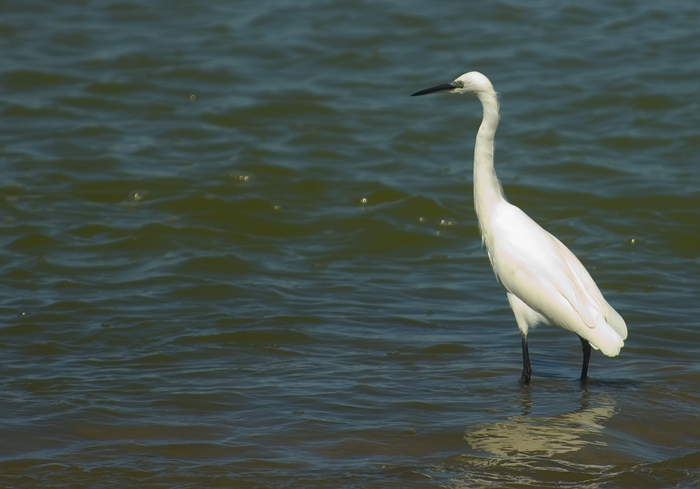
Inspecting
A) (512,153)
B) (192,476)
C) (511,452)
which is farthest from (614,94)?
(192,476)

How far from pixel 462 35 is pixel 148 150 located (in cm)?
486

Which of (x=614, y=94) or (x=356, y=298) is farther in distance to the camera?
(x=614, y=94)

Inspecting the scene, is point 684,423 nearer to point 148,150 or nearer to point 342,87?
point 148,150

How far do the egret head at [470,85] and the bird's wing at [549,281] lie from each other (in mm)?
808

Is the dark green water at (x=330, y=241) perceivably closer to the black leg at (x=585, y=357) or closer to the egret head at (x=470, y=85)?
the black leg at (x=585, y=357)

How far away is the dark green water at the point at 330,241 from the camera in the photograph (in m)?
5.29

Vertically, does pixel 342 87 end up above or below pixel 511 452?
above

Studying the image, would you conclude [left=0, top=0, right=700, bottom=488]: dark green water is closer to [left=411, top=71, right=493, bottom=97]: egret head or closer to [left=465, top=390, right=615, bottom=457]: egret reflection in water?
[left=465, top=390, right=615, bottom=457]: egret reflection in water

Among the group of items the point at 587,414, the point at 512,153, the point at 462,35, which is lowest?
the point at 587,414

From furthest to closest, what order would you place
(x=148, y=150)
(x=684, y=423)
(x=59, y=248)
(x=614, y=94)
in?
(x=614, y=94)
(x=148, y=150)
(x=59, y=248)
(x=684, y=423)

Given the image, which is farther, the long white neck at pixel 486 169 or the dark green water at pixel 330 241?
the long white neck at pixel 486 169

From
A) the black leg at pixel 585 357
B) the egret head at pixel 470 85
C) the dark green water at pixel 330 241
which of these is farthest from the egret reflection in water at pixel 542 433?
the egret head at pixel 470 85

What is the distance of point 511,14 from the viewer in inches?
554

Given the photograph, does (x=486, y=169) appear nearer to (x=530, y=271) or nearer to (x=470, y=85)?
(x=470, y=85)
